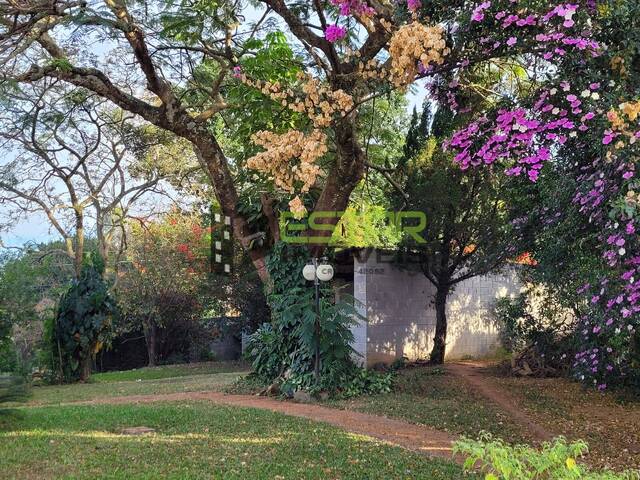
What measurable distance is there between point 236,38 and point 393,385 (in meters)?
6.35

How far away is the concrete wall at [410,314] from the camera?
12.5 metres

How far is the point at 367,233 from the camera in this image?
40.7 ft

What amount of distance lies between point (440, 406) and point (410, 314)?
15.7ft

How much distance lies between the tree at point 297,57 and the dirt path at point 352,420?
8.69 feet

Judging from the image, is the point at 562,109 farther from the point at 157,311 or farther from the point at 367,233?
the point at 157,311

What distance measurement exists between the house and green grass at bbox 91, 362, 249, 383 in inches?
192

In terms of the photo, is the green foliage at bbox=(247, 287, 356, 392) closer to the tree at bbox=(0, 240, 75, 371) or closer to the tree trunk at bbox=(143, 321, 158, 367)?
the tree at bbox=(0, 240, 75, 371)

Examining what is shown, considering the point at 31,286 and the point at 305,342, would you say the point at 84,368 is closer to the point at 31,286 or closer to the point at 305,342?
the point at 31,286

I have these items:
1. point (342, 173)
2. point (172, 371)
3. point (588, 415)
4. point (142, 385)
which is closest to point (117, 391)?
point (142, 385)

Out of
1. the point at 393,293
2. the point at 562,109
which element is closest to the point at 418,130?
the point at 393,293

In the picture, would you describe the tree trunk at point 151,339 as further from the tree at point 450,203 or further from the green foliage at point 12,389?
the green foliage at point 12,389

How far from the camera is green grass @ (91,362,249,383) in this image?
1553cm

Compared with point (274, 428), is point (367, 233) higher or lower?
higher

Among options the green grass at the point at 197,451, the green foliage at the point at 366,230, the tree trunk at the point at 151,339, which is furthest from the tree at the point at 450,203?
the tree trunk at the point at 151,339
